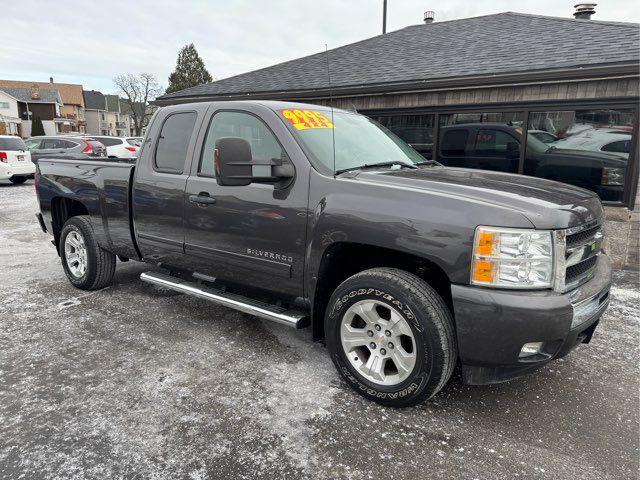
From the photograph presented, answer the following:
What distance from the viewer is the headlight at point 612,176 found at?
258 inches

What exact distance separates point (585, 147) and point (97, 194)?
21.9ft

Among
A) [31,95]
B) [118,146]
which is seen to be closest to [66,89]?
[31,95]

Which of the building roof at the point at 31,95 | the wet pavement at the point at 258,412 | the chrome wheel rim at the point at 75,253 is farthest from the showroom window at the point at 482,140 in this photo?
the building roof at the point at 31,95

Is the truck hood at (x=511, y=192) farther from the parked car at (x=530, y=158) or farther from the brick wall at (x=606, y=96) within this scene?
the parked car at (x=530, y=158)

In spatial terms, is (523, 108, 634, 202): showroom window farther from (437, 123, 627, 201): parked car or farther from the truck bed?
the truck bed

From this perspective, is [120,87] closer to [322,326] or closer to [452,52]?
[452,52]

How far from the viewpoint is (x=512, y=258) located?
7.59ft

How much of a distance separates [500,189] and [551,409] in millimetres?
1454

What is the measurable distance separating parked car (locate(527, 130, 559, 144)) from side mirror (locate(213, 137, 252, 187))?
5816mm

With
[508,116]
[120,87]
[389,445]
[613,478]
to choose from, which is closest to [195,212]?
[389,445]

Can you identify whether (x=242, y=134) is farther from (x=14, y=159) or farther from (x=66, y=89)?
(x=66, y=89)

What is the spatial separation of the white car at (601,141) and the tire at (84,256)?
659cm

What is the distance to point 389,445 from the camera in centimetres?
246

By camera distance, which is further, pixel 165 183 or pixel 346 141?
pixel 165 183
